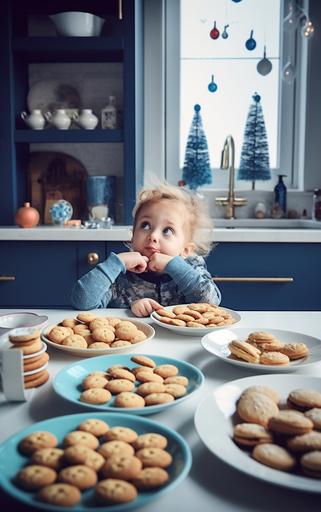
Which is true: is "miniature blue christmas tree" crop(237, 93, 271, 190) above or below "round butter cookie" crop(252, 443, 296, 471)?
above

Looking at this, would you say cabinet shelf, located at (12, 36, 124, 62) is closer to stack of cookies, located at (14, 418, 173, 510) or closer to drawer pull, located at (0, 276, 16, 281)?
drawer pull, located at (0, 276, 16, 281)

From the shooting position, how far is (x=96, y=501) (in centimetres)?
50

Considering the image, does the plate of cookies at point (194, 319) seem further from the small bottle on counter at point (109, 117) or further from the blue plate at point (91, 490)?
the small bottle on counter at point (109, 117)

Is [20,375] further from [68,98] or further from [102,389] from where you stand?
[68,98]

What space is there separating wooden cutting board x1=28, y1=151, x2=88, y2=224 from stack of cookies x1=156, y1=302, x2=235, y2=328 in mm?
1807

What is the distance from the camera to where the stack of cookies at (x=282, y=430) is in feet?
1.84

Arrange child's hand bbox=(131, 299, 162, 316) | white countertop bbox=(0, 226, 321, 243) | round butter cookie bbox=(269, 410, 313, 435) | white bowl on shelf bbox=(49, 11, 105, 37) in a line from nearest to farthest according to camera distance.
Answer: round butter cookie bbox=(269, 410, 313, 435), child's hand bbox=(131, 299, 162, 316), white countertop bbox=(0, 226, 321, 243), white bowl on shelf bbox=(49, 11, 105, 37)

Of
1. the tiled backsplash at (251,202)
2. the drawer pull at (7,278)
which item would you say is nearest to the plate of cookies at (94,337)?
the drawer pull at (7,278)

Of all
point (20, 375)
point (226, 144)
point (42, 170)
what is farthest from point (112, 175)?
point (20, 375)

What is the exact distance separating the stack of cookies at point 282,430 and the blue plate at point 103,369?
108 millimetres

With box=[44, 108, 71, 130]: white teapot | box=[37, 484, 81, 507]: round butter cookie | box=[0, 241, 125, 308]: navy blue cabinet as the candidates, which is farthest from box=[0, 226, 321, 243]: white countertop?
box=[37, 484, 81, 507]: round butter cookie

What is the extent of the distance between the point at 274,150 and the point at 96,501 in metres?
2.92

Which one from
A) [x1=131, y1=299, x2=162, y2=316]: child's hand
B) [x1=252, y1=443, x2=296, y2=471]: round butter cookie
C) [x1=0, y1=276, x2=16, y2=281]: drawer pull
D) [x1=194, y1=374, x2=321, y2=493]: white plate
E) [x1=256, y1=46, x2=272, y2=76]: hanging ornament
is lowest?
[x1=0, y1=276, x2=16, y2=281]: drawer pull

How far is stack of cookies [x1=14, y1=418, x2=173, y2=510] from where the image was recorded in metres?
0.50
